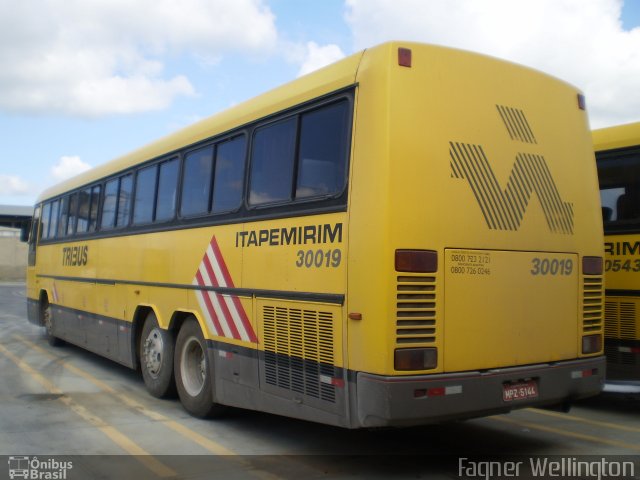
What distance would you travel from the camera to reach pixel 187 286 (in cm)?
772

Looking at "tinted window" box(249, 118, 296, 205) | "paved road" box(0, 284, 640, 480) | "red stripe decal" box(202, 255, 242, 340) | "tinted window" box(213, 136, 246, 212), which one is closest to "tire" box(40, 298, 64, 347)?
"paved road" box(0, 284, 640, 480)

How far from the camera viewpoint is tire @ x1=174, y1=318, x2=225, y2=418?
7305mm

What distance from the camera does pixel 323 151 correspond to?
18.6 feet

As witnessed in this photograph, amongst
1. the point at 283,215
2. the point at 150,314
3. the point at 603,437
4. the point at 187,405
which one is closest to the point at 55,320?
the point at 150,314

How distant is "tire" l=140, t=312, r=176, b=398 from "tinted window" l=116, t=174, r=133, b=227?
1.75 metres

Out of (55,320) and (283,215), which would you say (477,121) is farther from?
(55,320)

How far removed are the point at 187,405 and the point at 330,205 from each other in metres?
3.52

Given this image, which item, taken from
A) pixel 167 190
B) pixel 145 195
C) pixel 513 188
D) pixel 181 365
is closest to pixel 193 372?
pixel 181 365

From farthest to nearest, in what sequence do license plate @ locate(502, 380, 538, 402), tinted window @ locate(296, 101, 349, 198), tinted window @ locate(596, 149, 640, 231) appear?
tinted window @ locate(596, 149, 640, 231) → tinted window @ locate(296, 101, 349, 198) → license plate @ locate(502, 380, 538, 402)

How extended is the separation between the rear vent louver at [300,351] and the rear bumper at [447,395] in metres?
0.51

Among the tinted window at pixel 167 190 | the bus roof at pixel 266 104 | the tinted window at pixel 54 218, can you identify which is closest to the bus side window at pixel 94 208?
the bus roof at pixel 266 104

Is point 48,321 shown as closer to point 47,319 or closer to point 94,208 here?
point 47,319

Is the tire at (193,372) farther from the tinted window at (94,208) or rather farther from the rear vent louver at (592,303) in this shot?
the tinted window at (94,208)

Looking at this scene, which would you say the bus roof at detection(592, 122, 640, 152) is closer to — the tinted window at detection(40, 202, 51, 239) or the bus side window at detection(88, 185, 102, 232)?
the bus side window at detection(88, 185, 102, 232)
